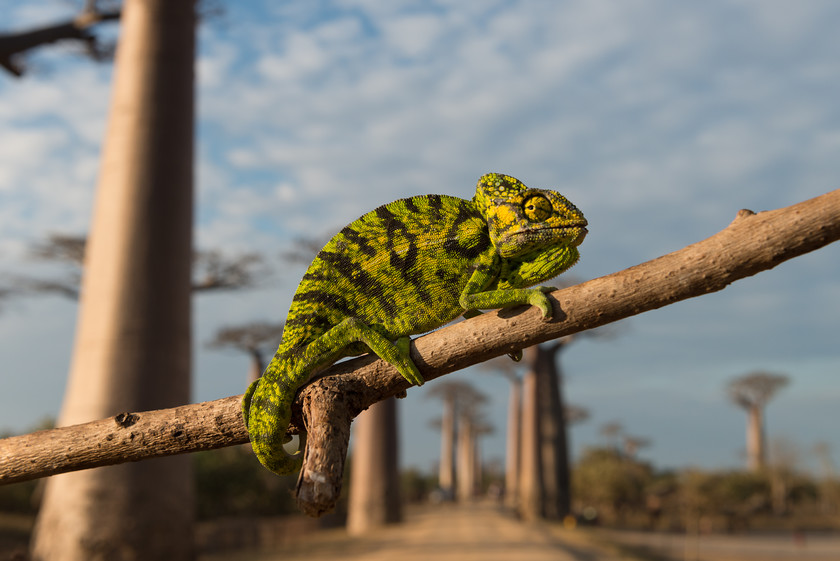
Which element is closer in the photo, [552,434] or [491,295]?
[491,295]

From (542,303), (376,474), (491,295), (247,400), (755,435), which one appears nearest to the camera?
(542,303)

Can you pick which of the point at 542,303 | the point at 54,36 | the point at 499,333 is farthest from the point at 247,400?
the point at 54,36

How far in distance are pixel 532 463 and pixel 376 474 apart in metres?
11.3

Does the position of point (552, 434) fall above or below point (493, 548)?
above

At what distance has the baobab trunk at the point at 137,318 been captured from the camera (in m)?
11.2

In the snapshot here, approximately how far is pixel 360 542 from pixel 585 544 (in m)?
7.06

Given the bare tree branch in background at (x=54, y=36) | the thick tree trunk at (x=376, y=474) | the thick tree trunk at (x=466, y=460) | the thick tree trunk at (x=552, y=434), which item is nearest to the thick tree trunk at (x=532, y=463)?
the thick tree trunk at (x=552, y=434)

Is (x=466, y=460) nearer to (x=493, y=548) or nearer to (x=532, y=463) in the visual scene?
(x=532, y=463)

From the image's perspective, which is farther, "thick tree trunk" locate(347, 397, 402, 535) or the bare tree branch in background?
"thick tree trunk" locate(347, 397, 402, 535)

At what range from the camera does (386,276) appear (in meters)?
2.64

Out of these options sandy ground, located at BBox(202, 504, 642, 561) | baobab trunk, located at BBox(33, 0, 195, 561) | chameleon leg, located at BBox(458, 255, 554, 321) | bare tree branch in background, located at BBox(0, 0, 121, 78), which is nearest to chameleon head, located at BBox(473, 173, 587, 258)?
chameleon leg, located at BBox(458, 255, 554, 321)

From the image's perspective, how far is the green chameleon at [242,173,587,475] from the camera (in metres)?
2.59

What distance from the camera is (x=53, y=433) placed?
3.17 meters

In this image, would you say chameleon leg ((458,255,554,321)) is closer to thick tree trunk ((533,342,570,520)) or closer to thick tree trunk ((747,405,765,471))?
thick tree trunk ((533,342,570,520))
